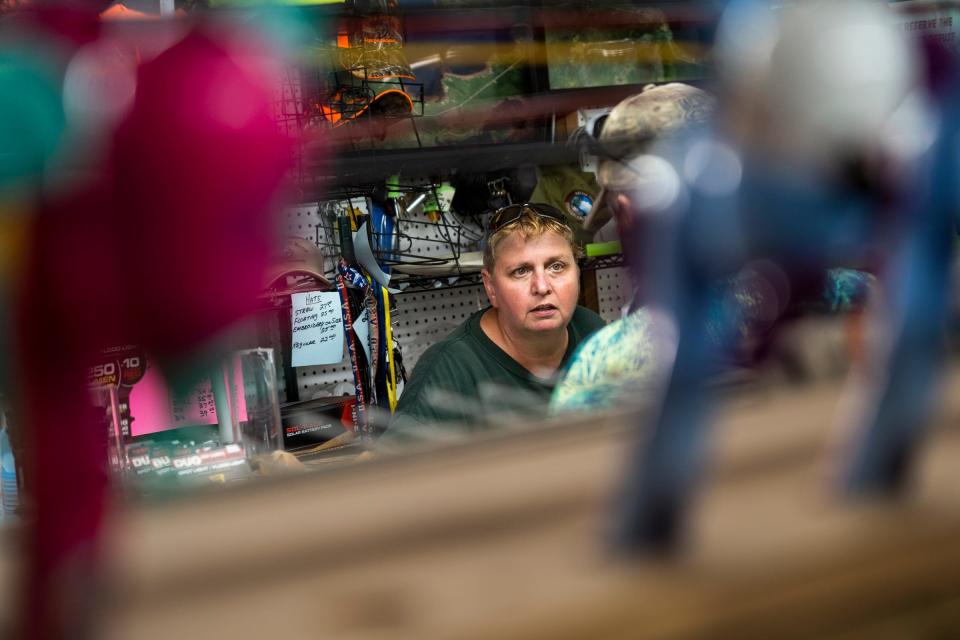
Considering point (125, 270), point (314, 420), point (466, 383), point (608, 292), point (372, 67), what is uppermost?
point (372, 67)

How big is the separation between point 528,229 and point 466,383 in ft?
1.32

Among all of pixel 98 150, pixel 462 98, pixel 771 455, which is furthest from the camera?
pixel 462 98

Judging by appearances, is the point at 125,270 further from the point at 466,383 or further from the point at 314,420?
the point at 314,420

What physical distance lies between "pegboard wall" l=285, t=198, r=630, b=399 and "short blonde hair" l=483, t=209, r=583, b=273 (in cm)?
74

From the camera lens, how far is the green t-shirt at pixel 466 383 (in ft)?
5.35

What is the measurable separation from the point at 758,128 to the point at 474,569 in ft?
0.51

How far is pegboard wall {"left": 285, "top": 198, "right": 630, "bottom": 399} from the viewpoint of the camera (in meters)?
2.68

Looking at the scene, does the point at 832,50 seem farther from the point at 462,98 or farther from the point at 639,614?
the point at 462,98

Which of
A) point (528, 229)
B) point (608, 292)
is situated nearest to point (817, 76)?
point (528, 229)

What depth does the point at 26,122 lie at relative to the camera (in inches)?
7.5

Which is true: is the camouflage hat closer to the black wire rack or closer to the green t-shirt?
the green t-shirt

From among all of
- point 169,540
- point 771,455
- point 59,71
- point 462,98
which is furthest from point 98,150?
point 462,98

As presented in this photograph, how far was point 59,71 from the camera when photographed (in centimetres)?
20

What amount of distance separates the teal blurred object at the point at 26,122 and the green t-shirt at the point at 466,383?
4.36 ft
